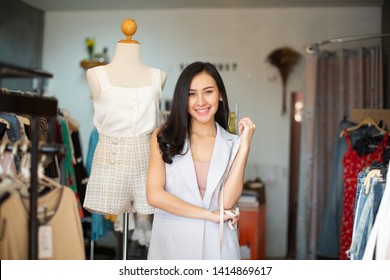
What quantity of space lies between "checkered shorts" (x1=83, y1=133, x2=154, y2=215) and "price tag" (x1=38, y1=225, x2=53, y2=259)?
2.46ft

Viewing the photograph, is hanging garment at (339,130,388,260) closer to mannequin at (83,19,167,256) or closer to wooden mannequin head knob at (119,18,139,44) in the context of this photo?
mannequin at (83,19,167,256)

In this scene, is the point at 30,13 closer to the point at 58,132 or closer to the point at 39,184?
the point at 58,132

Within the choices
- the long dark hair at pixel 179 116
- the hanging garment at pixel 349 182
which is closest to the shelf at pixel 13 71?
the long dark hair at pixel 179 116

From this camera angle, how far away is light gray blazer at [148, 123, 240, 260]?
Answer: 1974mm

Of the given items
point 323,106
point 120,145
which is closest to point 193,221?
point 120,145

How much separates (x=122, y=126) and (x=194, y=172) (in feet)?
1.64

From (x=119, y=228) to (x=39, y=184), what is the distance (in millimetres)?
2269

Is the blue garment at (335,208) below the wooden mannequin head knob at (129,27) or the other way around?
below

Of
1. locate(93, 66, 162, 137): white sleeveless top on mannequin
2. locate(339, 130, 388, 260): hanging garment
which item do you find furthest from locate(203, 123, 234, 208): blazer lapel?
locate(339, 130, 388, 260): hanging garment

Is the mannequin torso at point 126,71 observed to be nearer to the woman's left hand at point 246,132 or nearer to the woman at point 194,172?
the woman at point 194,172

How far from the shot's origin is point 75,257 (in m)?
1.63

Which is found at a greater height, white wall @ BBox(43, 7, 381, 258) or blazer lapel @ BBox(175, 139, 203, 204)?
white wall @ BBox(43, 7, 381, 258)

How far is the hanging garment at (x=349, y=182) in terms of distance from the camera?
12.5ft

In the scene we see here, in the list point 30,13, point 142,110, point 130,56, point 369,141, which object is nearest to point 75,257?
point 142,110
